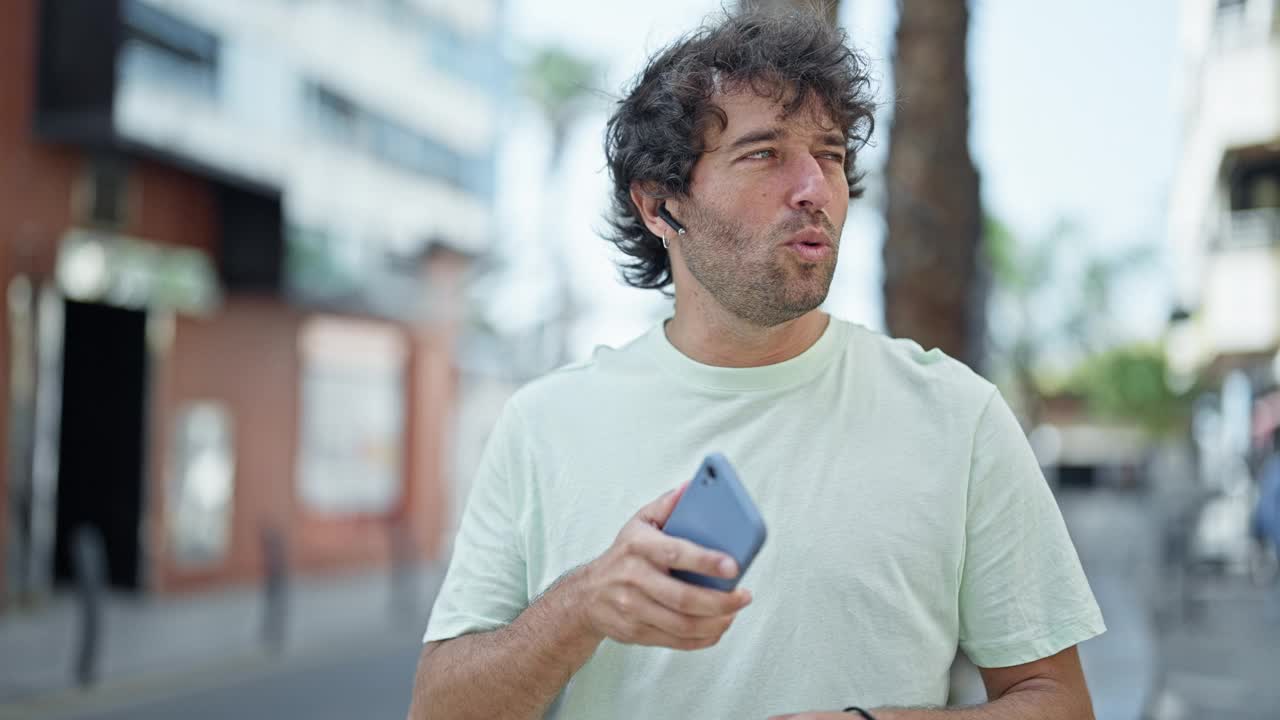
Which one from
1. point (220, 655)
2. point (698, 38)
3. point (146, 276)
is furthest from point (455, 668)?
point (146, 276)

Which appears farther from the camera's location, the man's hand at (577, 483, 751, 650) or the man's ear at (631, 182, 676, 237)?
the man's ear at (631, 182, 676, 237)

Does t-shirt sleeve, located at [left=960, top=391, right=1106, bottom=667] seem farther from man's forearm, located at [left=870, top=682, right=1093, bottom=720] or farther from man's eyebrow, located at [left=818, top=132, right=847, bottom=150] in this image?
man's eyebrow, located at [left=818, top=132, right=847, bottom=150]

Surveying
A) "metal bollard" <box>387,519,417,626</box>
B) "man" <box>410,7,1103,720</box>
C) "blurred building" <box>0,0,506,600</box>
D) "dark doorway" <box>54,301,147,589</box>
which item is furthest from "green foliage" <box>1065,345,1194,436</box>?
"man" <box>410,7,1103,720</box>

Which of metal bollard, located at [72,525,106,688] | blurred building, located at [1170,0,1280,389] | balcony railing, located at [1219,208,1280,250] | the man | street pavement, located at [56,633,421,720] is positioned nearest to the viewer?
the man

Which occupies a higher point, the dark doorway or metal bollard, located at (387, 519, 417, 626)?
the dark doorway

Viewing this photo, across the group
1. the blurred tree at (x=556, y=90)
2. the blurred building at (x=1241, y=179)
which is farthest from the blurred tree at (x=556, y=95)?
the blurred building at (x=1241, y=179)

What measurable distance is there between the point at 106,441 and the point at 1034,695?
661 inches

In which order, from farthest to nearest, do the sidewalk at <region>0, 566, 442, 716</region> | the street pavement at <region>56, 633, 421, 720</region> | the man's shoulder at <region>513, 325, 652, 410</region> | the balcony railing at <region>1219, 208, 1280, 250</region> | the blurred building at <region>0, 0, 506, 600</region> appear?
the balcony railing at <region>1219, 208, 1280, 250</region> → the blurred building at <region>0, 0, 506, 600</region> → the sidewalk at <region>0, 566, 442, 716</region> → the street pavement at <region>56, 633, 421, 720</region> → the man's shoulder at <region>513, 325, 652, 410</region>

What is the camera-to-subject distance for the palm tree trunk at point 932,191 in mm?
5977

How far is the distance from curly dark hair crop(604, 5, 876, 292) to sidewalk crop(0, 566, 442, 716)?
8.48 meters

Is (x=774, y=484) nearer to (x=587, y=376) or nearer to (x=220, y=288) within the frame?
(x=587, y=376)

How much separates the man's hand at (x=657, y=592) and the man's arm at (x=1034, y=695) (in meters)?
0.42

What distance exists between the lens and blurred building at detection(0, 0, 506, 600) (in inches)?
580

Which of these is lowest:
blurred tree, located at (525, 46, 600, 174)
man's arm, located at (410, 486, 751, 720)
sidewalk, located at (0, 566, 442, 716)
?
sidewalk, located at (0, 566, 442, 716)
